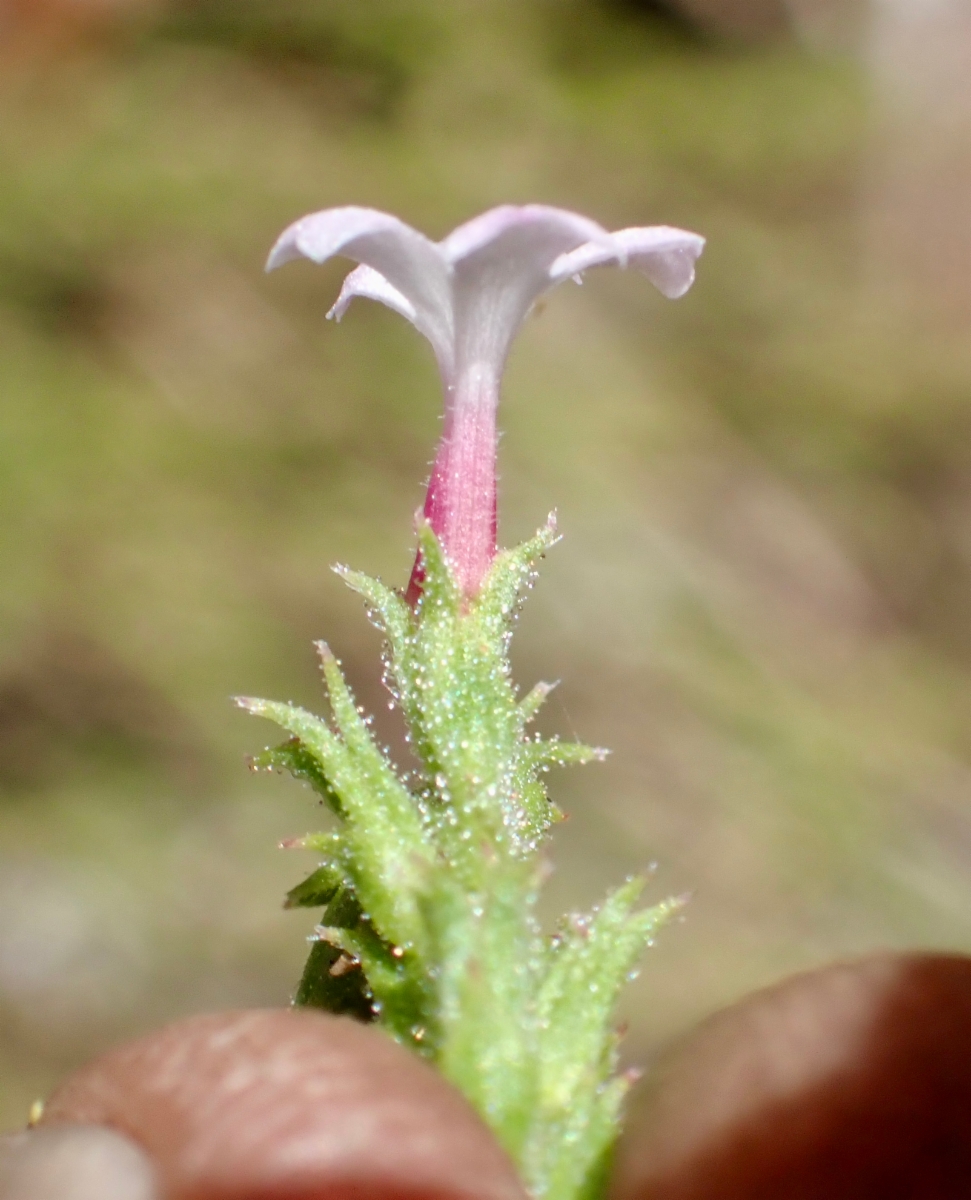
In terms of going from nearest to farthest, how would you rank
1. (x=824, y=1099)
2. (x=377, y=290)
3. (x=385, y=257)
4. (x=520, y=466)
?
1. (x=824, y=1099)
2. (x=385, y=257)
3. (x=377, y=290)
4. (x=520, y=466)

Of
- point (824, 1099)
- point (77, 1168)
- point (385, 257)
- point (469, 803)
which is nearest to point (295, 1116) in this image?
point (77, 1168)

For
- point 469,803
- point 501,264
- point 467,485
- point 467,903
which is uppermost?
point 501,264

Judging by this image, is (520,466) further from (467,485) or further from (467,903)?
(467,903)

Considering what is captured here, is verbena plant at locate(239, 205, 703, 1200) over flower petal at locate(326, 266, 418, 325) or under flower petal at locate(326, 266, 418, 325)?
under

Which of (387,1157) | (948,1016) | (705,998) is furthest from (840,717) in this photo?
(387,1157)

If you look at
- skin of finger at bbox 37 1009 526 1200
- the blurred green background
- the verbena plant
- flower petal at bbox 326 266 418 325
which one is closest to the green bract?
the verbena plant

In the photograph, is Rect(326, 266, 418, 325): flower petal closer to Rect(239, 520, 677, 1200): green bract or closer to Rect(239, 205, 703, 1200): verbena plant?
Rect(239, 205, 703, 1200): verbena plant
